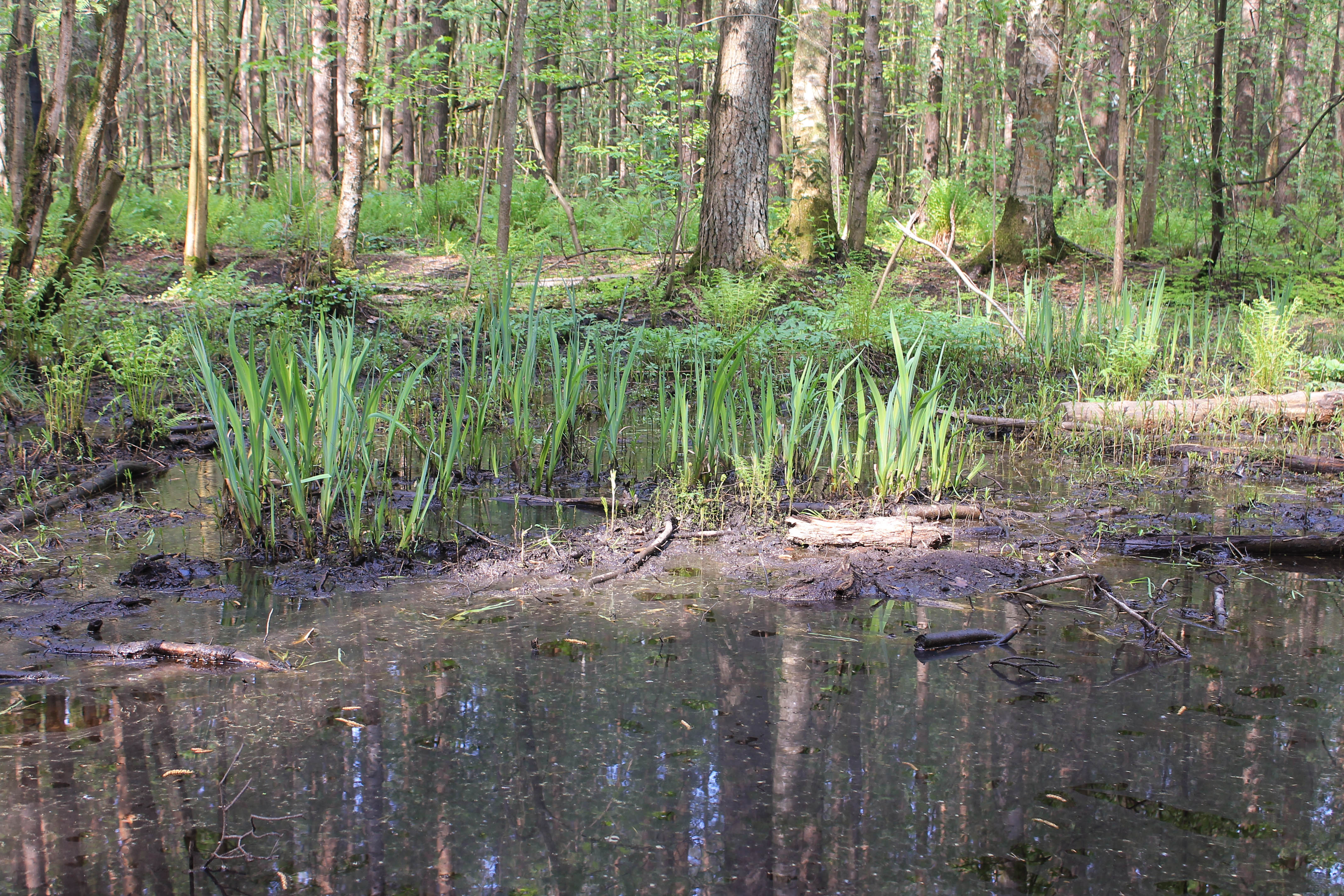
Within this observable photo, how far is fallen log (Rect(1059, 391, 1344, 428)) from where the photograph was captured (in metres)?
5.09

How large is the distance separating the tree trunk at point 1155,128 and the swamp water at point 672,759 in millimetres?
6641

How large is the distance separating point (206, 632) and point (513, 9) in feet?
24.3

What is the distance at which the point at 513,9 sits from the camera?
26.9 ft

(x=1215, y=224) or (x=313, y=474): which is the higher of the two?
(x=1215, y=224)

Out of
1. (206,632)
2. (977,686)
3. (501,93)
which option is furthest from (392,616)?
(501,93)

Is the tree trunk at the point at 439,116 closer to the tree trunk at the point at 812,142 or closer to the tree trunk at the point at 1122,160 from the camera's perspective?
the tree trunk at the point at 812,142

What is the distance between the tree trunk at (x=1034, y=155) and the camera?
34.9ft

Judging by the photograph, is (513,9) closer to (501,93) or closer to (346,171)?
(501,93)

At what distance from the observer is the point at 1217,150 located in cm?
959

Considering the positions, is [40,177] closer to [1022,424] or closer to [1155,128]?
[1022,424]

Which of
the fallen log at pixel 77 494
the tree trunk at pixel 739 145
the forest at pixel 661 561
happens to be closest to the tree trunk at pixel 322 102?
the forest at pixel 661 561

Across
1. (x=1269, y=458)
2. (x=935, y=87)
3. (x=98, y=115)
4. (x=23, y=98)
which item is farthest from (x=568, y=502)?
(x=935, y=87)

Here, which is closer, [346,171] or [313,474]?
[313,474]

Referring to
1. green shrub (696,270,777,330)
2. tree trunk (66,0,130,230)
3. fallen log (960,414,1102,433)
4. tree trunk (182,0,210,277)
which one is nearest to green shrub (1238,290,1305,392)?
fallen log (960,414,1102,433)
